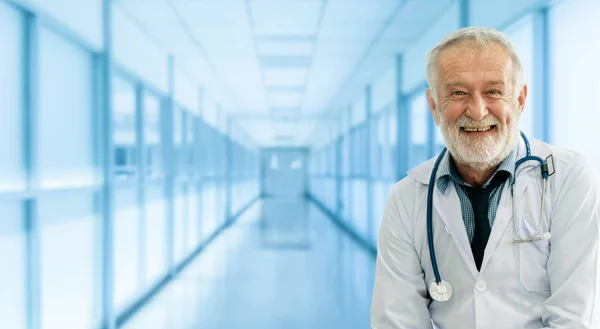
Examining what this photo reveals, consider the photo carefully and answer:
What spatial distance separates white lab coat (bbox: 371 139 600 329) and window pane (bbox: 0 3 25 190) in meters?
2.20

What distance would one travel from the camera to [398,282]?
144 cm

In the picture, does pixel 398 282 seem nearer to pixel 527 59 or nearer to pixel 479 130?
pixel 479 130

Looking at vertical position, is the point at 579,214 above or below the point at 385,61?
below

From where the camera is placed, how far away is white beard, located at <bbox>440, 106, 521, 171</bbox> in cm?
136

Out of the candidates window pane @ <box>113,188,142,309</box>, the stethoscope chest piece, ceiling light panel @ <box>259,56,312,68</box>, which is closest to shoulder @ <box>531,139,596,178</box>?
the stethoscope chest piece

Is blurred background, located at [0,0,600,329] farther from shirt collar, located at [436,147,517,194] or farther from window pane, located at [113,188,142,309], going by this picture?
shirt collar, located at [436,147,517,194]

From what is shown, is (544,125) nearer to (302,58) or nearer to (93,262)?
(93,262)

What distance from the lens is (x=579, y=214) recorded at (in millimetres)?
1239

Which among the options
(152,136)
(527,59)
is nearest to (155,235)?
(152,136)

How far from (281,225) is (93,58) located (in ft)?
25.8

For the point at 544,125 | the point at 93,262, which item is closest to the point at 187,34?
the point at 93,262

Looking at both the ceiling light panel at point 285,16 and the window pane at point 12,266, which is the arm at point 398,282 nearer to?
the window pane at point 12,266

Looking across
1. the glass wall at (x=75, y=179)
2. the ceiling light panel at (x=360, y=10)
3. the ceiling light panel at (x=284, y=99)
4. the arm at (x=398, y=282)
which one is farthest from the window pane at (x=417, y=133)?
the arm at (x=398, y=282)

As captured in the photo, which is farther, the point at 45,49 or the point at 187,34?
the point at 187,34
